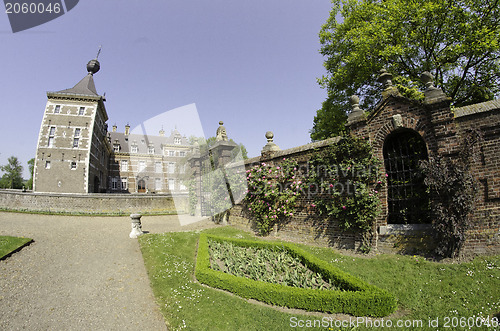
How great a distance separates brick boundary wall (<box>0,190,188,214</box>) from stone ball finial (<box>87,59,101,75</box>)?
78.4ft

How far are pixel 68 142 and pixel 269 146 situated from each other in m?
29.9

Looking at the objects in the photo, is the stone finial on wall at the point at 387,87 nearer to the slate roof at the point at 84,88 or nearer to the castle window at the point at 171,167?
the slate roof at the point at 84,88

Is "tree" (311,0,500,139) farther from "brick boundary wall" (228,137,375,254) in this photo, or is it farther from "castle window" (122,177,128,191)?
"castle window" (122,177,128,191)

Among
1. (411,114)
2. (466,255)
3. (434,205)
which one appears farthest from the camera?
(411,114)

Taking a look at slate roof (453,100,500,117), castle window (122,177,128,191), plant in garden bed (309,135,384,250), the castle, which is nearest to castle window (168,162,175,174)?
castle window (122,177,128,191)

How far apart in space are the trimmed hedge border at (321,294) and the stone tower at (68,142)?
30030 mm

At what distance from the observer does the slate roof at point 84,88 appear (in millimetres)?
30634

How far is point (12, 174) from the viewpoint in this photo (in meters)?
56.8

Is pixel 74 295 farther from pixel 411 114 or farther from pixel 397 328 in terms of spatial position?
pixel 411 114

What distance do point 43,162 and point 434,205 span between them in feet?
118

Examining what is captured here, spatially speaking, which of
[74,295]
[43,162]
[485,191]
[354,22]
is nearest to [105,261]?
[74,295]

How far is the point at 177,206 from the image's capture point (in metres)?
21.9

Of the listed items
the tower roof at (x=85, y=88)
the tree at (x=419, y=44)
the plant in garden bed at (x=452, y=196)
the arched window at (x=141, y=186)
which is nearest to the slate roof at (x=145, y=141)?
the arched window at (x=141, y=186)

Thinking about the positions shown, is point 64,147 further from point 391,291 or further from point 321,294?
point 391,291
